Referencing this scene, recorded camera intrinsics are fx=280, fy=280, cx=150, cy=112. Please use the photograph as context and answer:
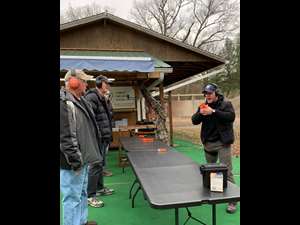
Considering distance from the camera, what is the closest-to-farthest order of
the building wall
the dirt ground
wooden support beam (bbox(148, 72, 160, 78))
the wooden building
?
wooden support beam (bbox(148, 72, 160, 78))
the wooden building
the dirt ground
the building wall

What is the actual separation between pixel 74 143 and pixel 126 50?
581 centimetres

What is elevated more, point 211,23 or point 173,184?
point 211,23

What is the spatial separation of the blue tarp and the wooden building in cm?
32

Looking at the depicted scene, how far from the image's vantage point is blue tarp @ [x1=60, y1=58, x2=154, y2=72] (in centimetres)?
605

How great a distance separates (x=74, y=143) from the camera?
2.36 metres

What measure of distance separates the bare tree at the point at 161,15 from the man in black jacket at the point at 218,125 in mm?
24046

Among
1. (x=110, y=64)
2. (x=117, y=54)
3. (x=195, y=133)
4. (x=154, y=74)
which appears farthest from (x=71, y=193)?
(x=195, y=133)

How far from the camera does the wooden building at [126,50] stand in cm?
725

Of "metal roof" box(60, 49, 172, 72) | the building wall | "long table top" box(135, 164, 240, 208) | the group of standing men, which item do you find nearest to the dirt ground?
"metal roof" box(60, 49, 172, 72)

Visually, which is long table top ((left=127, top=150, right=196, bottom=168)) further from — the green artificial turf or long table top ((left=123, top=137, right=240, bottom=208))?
the green artificial turf

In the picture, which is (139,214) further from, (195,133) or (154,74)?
(195,133)
